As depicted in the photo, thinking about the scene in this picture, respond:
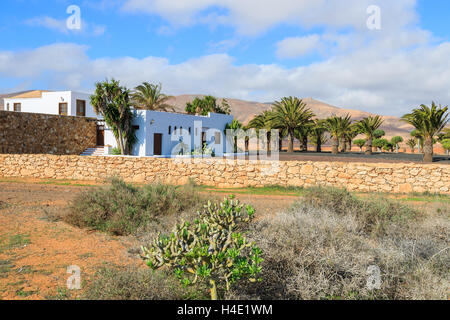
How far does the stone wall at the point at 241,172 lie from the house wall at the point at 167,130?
483 inches

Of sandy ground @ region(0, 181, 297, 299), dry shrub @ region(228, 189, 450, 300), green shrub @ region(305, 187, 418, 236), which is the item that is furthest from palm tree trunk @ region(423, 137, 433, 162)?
dry shrub @ region(228, 189, 450, 300)

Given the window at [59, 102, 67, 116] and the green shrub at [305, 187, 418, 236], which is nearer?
the green shrub at [305, 187, 418, 236]

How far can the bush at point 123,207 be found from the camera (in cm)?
756

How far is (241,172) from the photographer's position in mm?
15969

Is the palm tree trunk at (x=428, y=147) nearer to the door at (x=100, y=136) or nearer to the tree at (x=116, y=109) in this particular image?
the tree at (x=116, y=109)

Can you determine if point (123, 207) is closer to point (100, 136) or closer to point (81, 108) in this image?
point (100, 136)

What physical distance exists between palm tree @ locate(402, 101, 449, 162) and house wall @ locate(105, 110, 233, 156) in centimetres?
1933

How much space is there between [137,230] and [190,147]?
2851cm

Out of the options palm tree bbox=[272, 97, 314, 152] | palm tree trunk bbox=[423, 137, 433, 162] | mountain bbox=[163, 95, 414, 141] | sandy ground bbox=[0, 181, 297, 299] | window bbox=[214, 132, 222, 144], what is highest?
mountain bbox=[163, 95, 414, 141]

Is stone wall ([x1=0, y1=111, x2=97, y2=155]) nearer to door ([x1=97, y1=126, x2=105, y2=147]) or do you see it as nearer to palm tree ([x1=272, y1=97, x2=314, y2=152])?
door ([x1=97, y1=126, x2=105, y2=147])

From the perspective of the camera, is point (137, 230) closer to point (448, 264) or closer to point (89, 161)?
point (448, 264)

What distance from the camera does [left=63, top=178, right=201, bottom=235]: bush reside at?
7.56 metres

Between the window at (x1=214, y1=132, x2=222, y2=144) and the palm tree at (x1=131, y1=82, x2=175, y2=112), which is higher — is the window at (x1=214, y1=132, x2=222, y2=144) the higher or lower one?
the lower one
